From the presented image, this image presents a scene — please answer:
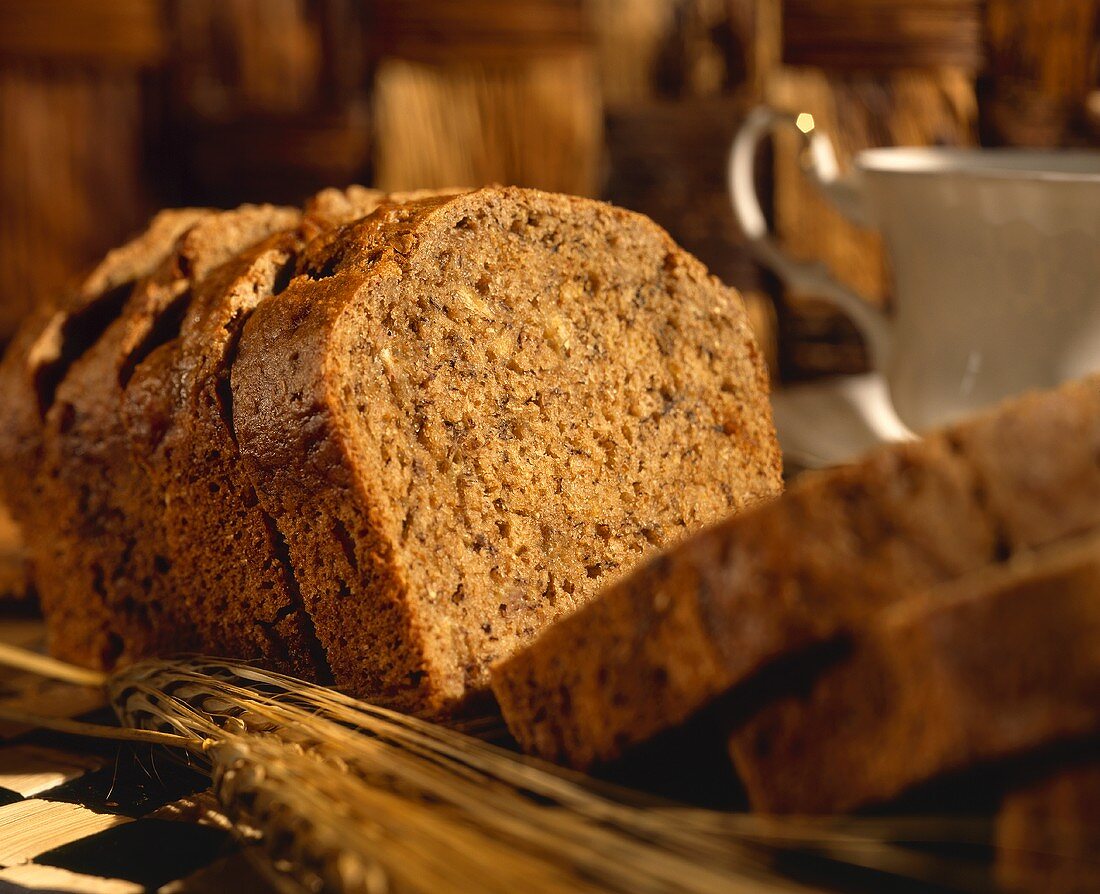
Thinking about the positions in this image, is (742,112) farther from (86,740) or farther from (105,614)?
(86,740)

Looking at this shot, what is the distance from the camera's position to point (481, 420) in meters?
1.61

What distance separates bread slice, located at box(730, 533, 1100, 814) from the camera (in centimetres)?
96

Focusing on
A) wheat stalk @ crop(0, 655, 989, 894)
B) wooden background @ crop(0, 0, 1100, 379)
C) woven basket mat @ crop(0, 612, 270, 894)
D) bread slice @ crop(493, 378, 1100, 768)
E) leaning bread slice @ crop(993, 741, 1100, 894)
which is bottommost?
woven basket mat @ crop(0, 612, 270, 894)

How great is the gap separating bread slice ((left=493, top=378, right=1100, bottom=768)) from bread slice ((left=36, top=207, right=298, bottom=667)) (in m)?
0.90

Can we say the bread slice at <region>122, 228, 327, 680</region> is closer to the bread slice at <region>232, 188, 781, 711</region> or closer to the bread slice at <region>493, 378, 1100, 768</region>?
the bread slice at <region>232, 188, 781, 711</region>

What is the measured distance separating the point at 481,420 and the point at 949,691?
0.78 m

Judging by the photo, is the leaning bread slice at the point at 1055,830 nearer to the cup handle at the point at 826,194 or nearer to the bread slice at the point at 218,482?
the bread slice at the point at 218,482

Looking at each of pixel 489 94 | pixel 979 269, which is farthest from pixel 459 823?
pixel 489 94

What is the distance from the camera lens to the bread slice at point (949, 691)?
96 centimetres

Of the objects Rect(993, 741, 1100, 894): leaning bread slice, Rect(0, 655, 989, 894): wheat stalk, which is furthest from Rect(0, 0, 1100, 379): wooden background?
Rect(993, 741, 1100, 894): leaning bread slice

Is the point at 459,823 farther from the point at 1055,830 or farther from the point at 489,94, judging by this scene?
the point at 489,94

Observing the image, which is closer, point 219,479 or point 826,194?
point 219,479

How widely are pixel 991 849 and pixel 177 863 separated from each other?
2.78 feet

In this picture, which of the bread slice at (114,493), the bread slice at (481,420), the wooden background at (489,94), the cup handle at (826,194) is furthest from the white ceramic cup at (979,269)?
the bread slice at (114,493)
